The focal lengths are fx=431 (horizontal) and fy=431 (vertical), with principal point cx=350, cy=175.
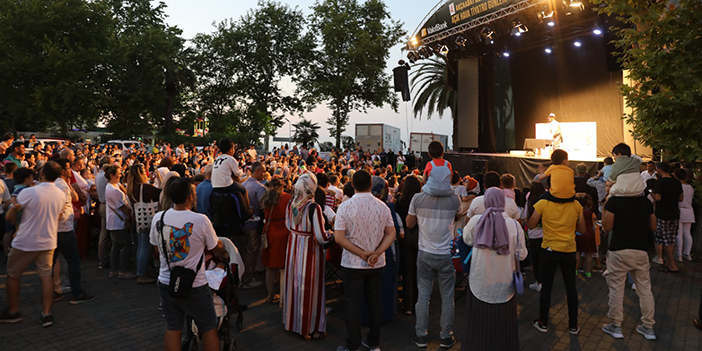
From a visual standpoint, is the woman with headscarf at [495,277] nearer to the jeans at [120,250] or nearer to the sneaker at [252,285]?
the sneaker at [252,285]

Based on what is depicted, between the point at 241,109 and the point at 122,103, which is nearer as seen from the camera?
the point at 122,103

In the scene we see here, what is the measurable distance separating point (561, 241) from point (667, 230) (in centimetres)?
411

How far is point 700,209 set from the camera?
28.3ft

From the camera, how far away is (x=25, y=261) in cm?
464

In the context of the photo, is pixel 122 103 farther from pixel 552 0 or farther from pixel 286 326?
pixel 286 326

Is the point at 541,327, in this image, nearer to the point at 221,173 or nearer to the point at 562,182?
the point at 562,182

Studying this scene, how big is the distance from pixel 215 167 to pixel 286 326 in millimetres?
2267

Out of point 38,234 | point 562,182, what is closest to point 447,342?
point 562,182

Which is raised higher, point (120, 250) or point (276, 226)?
point (276, 226)

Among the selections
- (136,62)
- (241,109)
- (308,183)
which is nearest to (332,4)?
(241,109)

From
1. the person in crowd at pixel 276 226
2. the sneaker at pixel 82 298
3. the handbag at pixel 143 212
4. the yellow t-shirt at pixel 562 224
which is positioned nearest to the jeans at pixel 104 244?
the handbag at pixel 143 212

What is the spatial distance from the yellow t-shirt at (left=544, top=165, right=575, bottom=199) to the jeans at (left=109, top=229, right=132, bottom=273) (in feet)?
19.3

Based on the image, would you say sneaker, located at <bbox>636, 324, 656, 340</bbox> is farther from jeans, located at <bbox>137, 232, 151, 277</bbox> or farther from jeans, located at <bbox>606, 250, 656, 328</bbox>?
jeans, located at <bbox>137, 232, 151, 277</bbox>

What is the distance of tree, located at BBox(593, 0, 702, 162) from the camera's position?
707 centimetres
